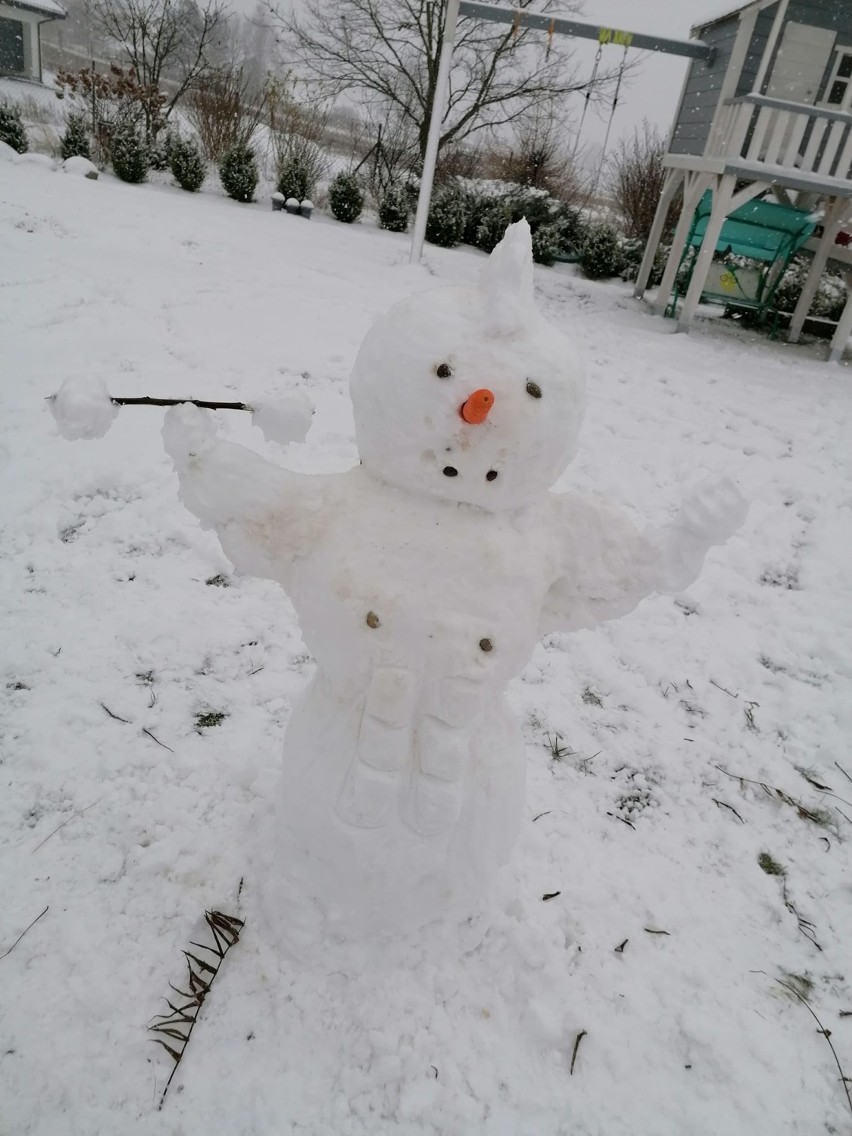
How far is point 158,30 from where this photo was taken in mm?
14391

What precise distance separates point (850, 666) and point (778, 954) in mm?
1680

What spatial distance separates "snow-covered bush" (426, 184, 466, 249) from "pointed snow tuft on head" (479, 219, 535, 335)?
1080cm

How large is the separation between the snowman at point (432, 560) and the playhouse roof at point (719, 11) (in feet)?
28.1

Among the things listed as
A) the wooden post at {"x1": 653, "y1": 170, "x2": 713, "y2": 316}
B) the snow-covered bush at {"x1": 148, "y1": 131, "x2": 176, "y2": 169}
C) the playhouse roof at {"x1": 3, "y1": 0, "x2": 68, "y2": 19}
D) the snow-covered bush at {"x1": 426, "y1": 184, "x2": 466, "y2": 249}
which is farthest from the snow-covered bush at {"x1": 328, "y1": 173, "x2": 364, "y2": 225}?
the playhouse roof at {"x1": 3, "y1": 0, "x2": 68, "y2": 19}

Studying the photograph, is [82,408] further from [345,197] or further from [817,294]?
[345,197]

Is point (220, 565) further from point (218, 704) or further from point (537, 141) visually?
point (537, 141)

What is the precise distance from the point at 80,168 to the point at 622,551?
11.1 meters

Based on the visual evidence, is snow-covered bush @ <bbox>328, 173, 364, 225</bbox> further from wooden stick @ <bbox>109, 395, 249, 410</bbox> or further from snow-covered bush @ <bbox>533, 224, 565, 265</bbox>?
wooden stick @ <bbox>109, 395, 249, 410</bbox>

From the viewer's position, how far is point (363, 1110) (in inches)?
62.0

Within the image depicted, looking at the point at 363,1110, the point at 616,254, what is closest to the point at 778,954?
the point at 363,1110

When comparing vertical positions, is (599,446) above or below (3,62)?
below

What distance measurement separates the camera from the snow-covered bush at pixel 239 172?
1063 centimetres

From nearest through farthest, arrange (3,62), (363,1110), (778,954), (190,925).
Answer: (363,1110), (190,925), (778,954), (3,62)

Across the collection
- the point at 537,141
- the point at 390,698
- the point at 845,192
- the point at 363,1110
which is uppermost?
the point at 537,141
